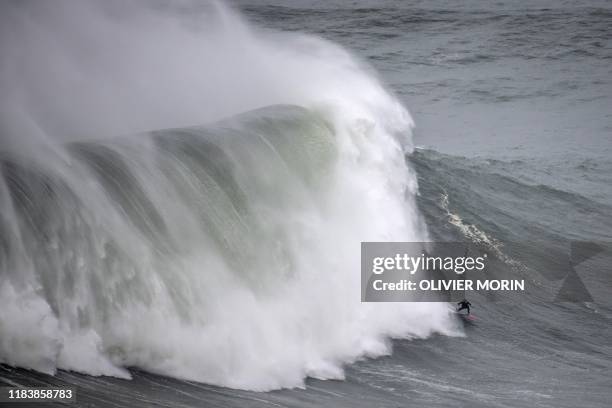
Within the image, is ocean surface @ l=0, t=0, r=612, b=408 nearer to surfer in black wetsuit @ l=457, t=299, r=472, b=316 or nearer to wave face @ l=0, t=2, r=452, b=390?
wave face @ l=0, t=2, r=452, b=390

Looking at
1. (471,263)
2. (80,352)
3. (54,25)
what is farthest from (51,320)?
(471,263)

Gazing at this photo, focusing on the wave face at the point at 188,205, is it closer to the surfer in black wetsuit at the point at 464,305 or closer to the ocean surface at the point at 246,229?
the ocean surface at the point at 246,229

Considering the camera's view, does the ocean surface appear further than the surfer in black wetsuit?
No

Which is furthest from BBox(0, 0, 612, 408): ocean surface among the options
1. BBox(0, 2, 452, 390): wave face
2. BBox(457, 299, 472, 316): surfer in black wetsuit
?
BBox(457, 299, 472, 316): surfer in black wetsuit

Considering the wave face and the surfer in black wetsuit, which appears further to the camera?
the surfer in black wetsuit

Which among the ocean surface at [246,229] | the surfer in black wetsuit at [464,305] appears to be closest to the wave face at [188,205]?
the ocean surface at [246,229]
